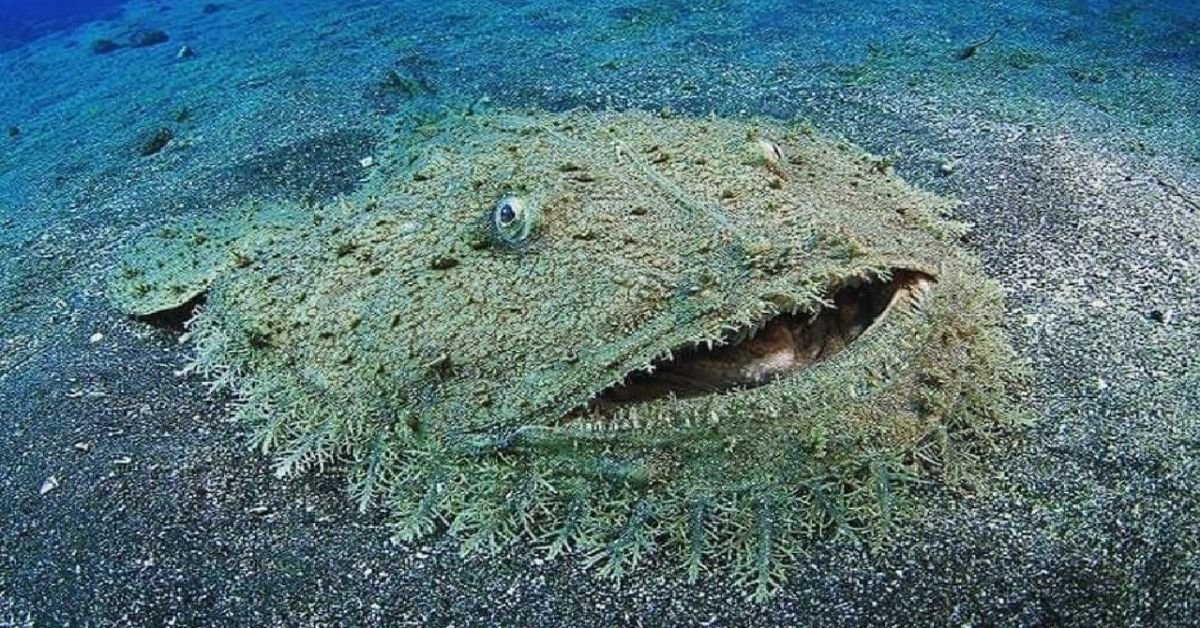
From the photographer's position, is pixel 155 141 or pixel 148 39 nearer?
pixel 155 141

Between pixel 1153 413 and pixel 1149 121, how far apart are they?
386cm

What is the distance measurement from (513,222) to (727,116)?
401 cm

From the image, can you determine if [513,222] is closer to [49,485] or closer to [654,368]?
[654,368]

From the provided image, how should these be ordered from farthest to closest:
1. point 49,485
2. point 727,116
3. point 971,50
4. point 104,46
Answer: point 104,46 < point 971,50 < point 727,116 < point 49,485

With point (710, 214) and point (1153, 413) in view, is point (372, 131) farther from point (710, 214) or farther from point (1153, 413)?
point (1153, 413)

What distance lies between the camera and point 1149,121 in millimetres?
6473

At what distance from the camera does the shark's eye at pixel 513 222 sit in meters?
3.43

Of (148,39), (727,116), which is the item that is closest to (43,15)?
(148,39)

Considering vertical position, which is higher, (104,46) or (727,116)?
(727,116)

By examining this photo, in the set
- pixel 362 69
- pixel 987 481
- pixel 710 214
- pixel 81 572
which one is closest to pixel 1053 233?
pixel 987 481

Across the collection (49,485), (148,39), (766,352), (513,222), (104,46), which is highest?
(513,222)

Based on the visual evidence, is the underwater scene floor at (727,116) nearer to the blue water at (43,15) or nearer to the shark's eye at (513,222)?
the shark's eye at (513,222)

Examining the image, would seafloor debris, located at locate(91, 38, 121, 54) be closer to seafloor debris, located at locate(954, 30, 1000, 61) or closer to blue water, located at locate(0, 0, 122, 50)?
blue water, located at locate(0, 0, 122, 50)

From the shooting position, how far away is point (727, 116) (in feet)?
23.1
